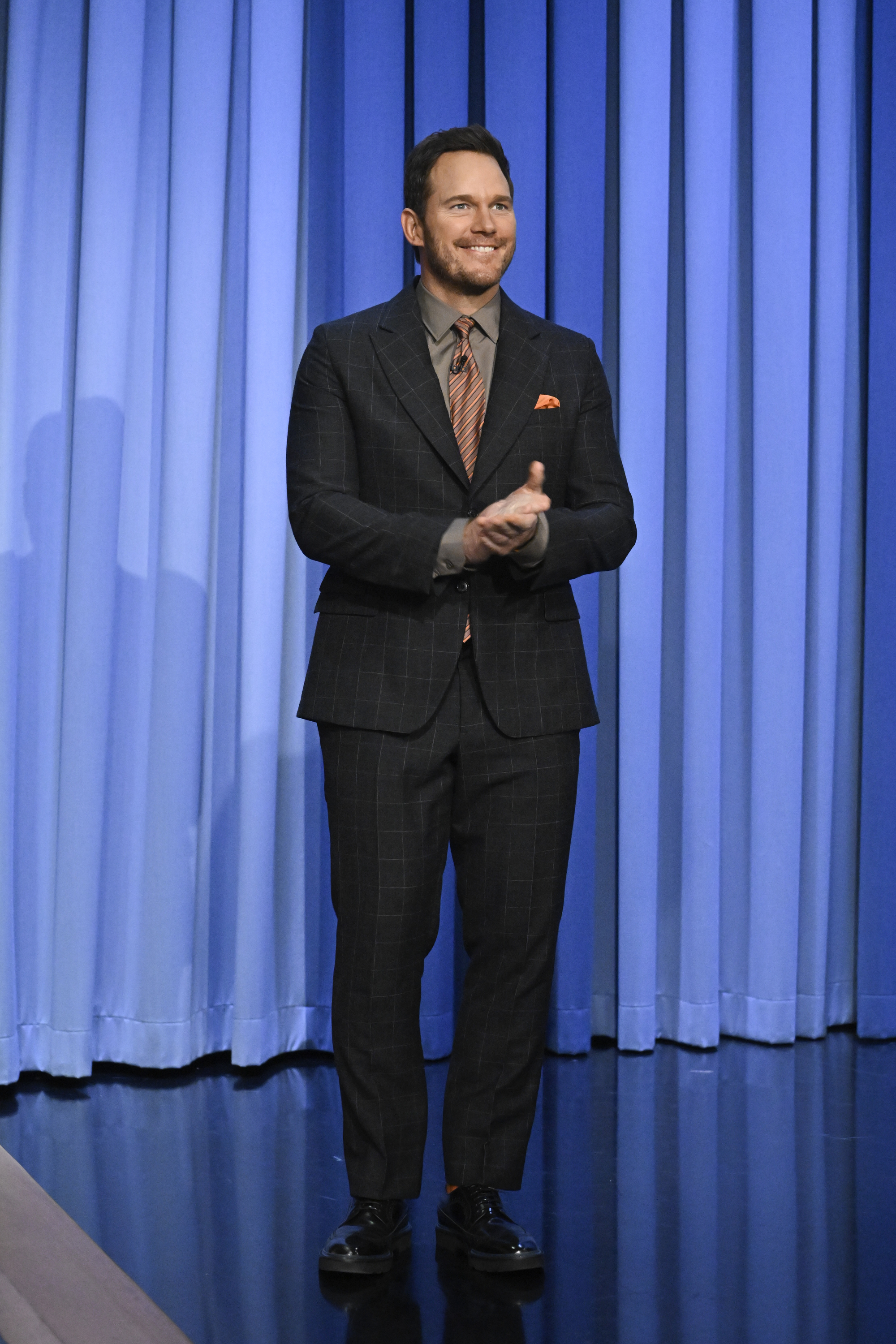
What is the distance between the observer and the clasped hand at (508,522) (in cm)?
160

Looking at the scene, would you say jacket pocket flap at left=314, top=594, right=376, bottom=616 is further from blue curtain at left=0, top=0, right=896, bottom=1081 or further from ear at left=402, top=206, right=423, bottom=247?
blue curtain at left=0, top=0, right=896, bottom=1081

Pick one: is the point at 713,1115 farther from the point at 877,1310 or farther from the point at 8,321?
the point at 8,321

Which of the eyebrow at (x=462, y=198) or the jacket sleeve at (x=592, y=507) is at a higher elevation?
the eyebrow at (x=462, y=198)

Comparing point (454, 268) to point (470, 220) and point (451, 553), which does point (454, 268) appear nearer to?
point (470, 220)

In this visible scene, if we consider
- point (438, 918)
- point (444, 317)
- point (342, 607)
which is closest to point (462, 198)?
point (444, 317)

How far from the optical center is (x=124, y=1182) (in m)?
2.13

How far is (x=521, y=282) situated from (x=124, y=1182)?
1.97 metres

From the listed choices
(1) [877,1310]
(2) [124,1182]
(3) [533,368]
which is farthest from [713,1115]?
(3) [533,368]

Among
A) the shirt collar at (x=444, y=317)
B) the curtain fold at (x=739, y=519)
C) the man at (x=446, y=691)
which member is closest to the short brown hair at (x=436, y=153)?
the man at (x=446, y=691)

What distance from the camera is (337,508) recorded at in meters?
1.77

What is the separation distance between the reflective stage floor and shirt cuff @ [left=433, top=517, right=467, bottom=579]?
38.4 inches

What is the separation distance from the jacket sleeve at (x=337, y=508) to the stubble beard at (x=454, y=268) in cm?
19

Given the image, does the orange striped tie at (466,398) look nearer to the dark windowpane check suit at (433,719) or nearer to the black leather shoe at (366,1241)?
the dark windowpane check suit at (433,719)

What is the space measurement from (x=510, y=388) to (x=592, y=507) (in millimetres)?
210
